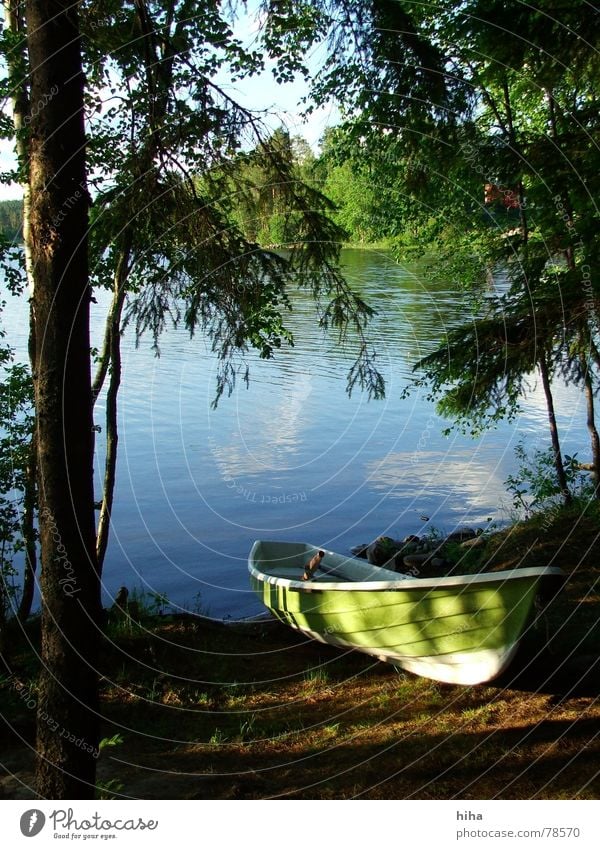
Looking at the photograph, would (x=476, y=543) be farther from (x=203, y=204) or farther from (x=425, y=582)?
(x=203, y=204)

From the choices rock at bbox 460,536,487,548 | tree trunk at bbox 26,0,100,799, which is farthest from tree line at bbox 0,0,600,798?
rock at bbox 460,536,487,548

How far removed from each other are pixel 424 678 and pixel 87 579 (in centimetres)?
379

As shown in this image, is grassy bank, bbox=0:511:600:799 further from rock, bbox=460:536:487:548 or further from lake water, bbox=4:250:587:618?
rock, bbox=460:536:487:548

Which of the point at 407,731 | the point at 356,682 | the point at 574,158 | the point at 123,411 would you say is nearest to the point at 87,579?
the point at 407,731

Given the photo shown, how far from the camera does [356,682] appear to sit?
684 centimetres

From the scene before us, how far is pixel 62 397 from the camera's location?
3.84 m

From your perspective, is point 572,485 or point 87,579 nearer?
point 87,579

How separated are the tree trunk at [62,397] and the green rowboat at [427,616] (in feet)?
9.52

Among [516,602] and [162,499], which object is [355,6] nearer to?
[516,602]

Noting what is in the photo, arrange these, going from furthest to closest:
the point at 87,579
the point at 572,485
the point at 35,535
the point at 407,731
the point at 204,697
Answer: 1. the point at 572,485
2. the point at 35,535
3. the point at 204,697
4. the point at 407,731
5. the point at 87,579

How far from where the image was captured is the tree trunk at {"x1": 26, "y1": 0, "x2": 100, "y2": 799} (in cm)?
376

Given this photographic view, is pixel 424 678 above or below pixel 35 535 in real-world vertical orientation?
below

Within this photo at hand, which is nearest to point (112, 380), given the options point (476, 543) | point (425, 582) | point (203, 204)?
point (203, 204)

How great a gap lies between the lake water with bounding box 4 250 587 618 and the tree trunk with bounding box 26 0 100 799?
220 inches
